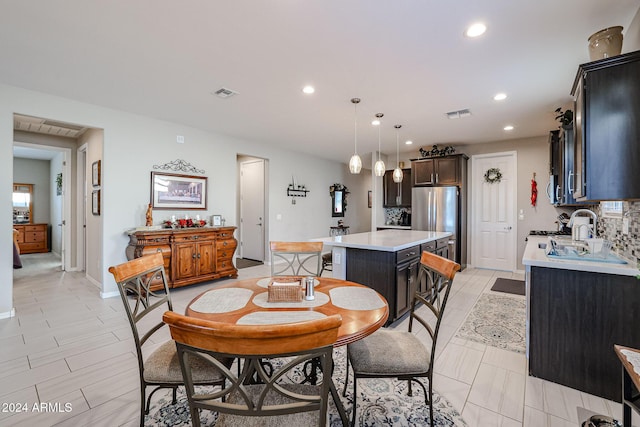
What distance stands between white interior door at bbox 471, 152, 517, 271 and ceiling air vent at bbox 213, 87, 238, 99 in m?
5.04

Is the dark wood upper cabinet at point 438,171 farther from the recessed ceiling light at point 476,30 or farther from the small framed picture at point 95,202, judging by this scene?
the small framed picture at point 95,202

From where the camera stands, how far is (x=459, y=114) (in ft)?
13.5

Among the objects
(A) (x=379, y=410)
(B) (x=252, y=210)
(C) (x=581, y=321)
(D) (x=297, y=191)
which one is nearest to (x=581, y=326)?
(C) (x=581, y=321)

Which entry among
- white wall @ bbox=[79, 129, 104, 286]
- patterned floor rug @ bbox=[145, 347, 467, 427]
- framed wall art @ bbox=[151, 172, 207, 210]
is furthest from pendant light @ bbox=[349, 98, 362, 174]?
white wall @ bbox=[79, 129, 104, 286]

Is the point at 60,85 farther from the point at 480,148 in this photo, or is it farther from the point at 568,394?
the point at 480,148

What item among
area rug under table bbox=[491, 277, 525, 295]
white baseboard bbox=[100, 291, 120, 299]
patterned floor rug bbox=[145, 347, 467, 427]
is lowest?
patterned floor rug bbox=[145, 347, 467, 427]

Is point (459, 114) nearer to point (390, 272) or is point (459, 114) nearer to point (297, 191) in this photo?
point (390, 272)

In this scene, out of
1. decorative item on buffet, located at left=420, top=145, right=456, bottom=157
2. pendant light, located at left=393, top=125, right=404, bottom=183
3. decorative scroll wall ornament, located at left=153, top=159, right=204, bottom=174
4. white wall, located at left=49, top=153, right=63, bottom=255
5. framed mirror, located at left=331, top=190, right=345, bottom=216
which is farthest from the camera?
framed mirror, located at left=331, top=190, right=345, bottom=216

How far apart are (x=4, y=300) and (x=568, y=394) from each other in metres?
5.37

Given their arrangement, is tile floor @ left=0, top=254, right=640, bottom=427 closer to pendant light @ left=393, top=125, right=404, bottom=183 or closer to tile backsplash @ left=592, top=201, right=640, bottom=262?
tile backsplash @ left=592, top=201, right=640, bottom=262

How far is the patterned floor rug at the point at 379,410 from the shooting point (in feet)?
5.46

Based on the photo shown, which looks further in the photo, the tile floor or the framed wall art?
the framed wall art

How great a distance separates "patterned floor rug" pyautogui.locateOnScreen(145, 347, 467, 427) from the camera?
1.66 meters

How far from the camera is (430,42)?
2350mm
